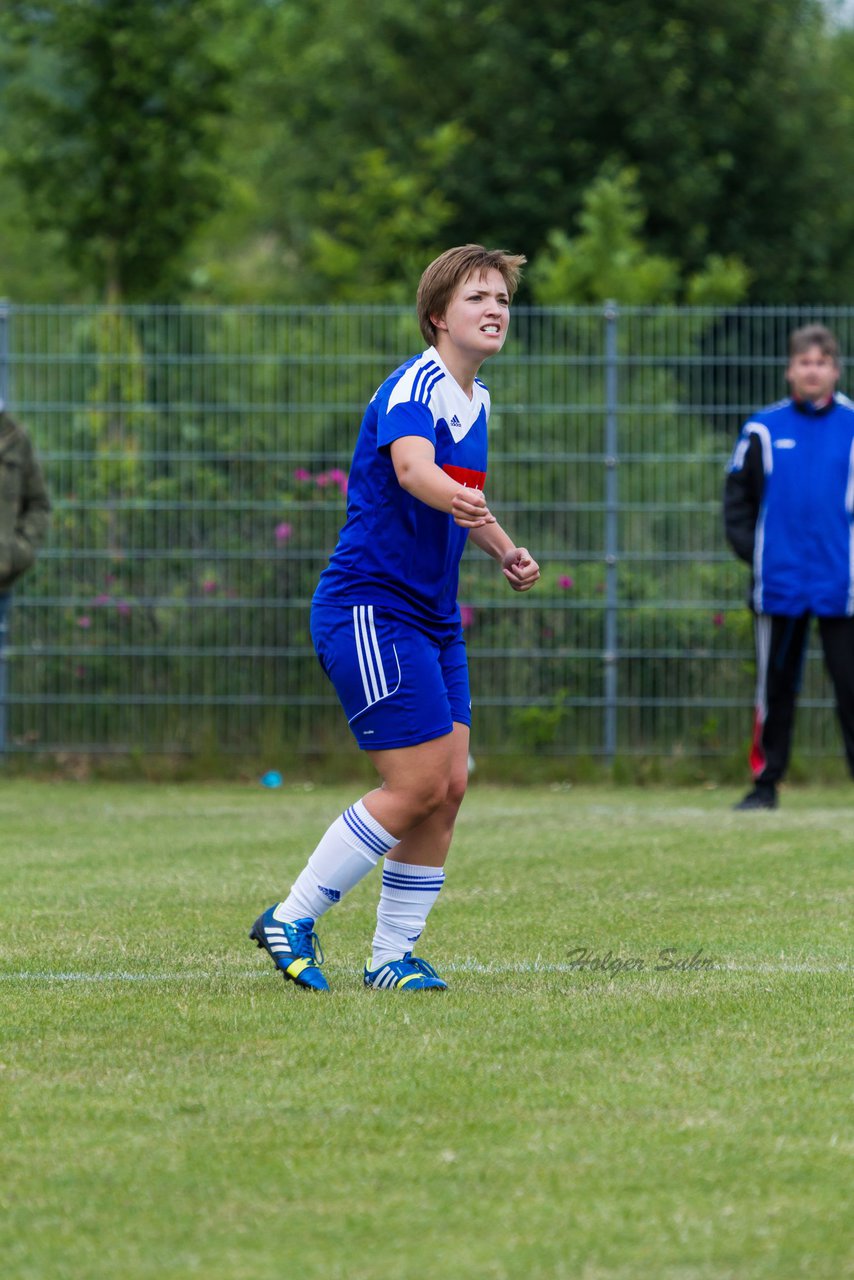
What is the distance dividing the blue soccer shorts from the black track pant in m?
5.35

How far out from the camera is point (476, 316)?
5195 mm

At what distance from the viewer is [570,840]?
8.93 meters

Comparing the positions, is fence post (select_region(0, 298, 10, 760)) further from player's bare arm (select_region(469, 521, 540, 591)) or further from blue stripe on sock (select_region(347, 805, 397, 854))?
blue stripe on sock (select_region(347, 805, 397, 854))

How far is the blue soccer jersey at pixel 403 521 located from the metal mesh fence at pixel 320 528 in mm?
6556

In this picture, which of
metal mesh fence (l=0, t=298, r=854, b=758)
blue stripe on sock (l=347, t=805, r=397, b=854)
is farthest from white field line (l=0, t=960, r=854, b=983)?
metal mesh fence (l=0, t=298, r=854, b=758)

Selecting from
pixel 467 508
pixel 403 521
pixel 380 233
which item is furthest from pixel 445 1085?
pixel 380 233

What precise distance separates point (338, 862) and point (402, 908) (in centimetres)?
23

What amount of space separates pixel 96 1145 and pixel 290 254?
36.1 m

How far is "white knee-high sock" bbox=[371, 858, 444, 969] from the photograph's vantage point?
5.31m

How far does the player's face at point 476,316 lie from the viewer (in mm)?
5191

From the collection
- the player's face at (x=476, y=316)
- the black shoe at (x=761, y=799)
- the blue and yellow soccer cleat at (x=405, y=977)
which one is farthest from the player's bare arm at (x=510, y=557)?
the black shoe at (x=761, y=799)

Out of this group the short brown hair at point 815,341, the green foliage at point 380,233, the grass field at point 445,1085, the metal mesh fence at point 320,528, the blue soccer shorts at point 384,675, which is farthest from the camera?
the green foliage at point 380,233

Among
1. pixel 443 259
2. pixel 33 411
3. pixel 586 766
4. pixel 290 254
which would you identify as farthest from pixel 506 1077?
pixel 290 254

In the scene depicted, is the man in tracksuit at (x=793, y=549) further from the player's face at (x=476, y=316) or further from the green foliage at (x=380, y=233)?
the green foliage at (x=380, y=233)
